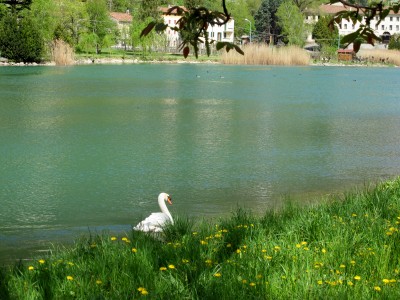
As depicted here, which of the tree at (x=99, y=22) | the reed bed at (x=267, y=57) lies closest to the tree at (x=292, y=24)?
the tree at (x=99, y=22)

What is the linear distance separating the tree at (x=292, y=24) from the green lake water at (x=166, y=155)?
227 ft

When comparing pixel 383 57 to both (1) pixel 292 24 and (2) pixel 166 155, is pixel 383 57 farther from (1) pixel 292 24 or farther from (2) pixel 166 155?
(2) pixel 166 155

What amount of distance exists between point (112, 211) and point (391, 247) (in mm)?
4782

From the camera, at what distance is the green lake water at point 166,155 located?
984cm

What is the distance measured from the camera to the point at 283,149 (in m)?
15.7

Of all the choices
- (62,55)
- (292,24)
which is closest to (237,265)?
(62,55)

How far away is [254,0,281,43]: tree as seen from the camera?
11100 centimetres

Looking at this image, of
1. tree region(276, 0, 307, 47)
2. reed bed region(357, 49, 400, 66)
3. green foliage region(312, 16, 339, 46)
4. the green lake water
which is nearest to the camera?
the green lake water

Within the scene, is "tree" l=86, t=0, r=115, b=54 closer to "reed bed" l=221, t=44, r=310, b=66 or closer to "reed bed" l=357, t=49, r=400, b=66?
"reed bed" l=221, t=44, r=310, b=66

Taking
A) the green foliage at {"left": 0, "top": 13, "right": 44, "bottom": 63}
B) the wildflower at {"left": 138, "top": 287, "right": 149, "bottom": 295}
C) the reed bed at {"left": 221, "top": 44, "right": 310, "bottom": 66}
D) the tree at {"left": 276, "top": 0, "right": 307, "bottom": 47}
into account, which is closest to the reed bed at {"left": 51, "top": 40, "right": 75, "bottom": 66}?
the green foliage at {"left": 0, "top": 13, "right": 44, "bottom": 63}

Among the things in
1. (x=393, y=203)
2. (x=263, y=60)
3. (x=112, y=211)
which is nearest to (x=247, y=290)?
(x=393, y=203)

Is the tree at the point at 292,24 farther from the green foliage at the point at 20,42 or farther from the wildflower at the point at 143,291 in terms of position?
the wildflower at the point at 143,291

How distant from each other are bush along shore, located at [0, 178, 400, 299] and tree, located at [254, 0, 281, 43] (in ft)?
344

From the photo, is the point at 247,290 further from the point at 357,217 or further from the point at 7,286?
the point at 357,217
